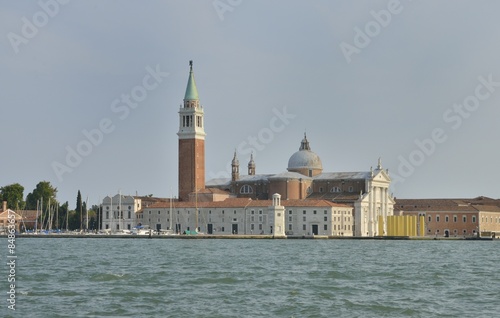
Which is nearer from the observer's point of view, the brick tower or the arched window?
the brick tower

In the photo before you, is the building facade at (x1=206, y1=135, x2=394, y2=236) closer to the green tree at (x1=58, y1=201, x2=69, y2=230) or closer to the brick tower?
the brick tower

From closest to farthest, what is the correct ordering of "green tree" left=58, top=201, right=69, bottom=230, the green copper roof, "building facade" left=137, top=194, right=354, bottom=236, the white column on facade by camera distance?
"building facade" left=137, top=194, right=354, bottom=236
the white column on facade
the green copper roof
"green tree" left=58, top=201, right=69, bottom=230

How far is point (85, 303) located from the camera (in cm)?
2136

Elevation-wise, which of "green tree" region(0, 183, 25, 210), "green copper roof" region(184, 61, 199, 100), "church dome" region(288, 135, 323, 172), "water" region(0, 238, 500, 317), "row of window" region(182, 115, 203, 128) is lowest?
"water" region(0, 238, 500, 317)

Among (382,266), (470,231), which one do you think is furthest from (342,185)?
(382,266)

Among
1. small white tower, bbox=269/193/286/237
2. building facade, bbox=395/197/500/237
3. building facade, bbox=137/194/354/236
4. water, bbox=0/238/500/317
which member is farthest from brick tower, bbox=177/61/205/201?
water, bbox=0/238/500/317

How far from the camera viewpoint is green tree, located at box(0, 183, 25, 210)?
90.2 metres

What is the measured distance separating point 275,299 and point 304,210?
5444 cm

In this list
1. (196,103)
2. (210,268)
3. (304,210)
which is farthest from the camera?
(196,103)

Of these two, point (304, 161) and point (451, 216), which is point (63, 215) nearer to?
point (304, 161)

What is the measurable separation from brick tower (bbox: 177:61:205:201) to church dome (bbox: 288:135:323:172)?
815cm

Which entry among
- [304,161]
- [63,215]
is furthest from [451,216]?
[63,215]

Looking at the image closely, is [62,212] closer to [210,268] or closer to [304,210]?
[304,210]

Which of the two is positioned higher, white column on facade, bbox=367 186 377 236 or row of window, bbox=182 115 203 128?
row of window, bbox=182 115 203 128
